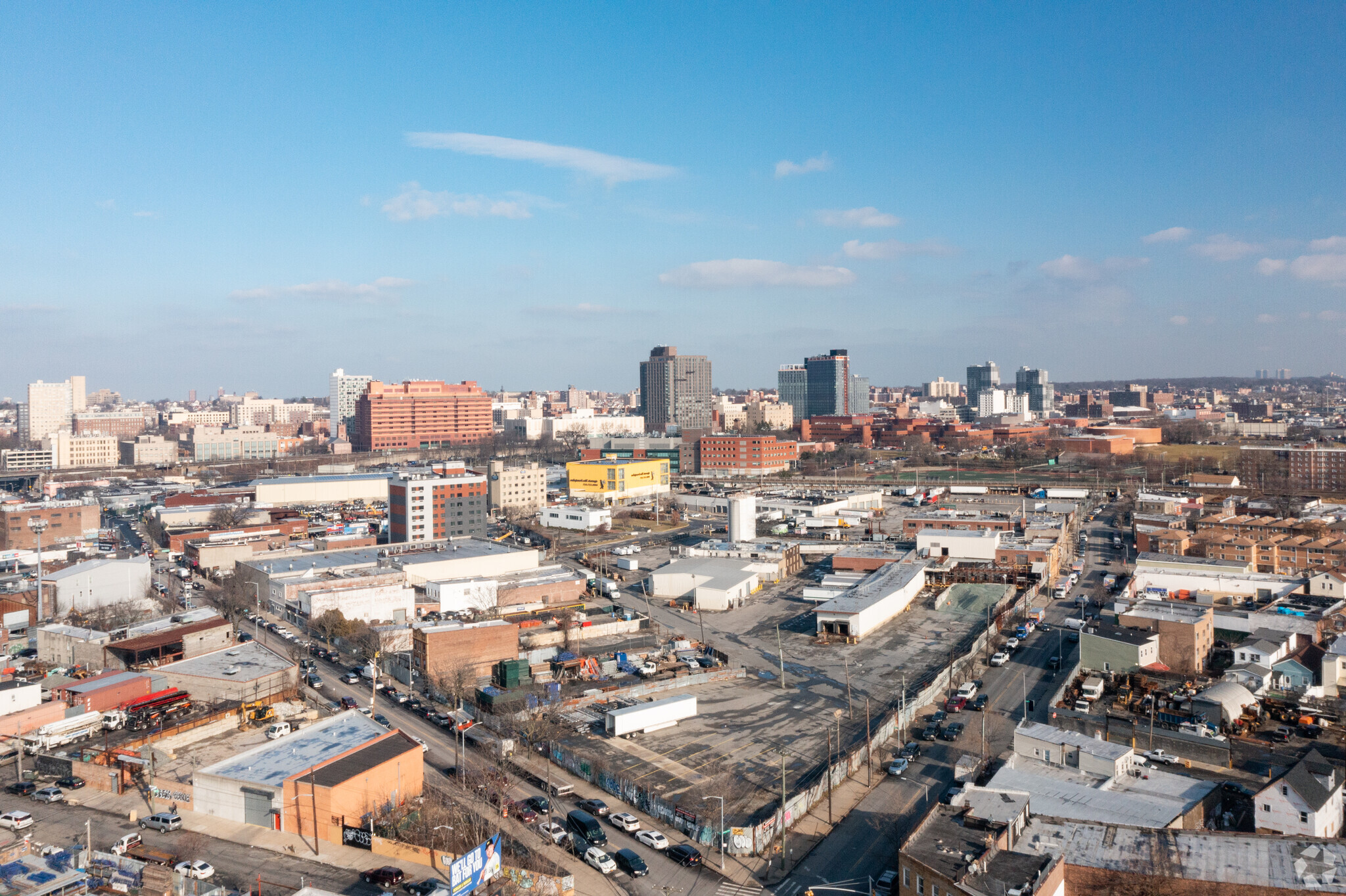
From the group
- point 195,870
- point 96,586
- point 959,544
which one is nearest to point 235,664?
point 195,870

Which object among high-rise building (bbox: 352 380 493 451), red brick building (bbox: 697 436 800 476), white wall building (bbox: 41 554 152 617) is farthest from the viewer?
high-rise building (bbox: 352 380 493 451)

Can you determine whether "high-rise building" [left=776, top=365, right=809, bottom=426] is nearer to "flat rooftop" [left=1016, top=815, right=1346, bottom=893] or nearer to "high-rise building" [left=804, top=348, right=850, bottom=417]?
"high-rise building" [left=804, top=348, right=850, bottom=417]

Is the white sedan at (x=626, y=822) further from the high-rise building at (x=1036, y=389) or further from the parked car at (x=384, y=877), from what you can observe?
the high-rise building at (x=1036, y=389)

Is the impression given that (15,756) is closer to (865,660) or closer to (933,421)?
(865,660)

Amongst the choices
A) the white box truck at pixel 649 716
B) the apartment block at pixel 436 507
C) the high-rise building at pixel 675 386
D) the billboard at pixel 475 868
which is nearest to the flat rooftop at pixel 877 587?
the white box truck at pixel 649 716

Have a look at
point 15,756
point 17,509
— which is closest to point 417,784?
point 15,756

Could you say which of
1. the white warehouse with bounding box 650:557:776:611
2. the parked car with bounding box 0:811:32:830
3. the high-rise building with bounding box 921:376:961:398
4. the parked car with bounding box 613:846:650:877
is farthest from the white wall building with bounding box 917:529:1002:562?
the high-rise building with bounding box 921:376:961:398

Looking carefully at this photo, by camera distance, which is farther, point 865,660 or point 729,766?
point 865,660
